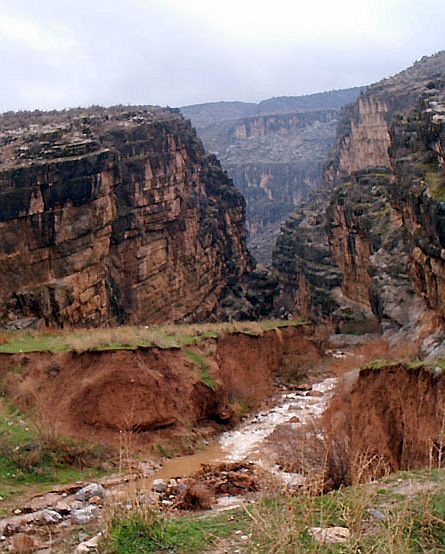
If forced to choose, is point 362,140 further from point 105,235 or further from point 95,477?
point 95,477

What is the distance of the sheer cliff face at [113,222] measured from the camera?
99.0 ft

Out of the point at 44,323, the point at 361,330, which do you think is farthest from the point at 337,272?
the point at 44,323

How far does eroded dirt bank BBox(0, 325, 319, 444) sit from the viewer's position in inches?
645

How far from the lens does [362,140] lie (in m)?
90.4

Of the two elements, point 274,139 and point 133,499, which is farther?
point 274,139

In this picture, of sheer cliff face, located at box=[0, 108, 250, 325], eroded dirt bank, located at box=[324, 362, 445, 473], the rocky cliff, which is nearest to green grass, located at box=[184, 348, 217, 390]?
eroded dirt bank, located at box=[324, 362, 445, 473]

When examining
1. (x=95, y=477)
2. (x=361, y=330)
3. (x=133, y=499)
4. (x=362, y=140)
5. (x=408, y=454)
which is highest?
(x=362, y=140)

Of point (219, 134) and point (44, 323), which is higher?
point (219, 134)

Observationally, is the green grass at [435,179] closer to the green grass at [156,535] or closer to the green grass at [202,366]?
the green grass at [202,366]

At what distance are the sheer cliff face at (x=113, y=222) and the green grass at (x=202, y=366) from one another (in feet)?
36.0

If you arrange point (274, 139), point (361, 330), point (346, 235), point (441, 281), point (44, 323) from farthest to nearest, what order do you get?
point (274, 139), point (346, 235), point (361, 330), point (44, 323), point (441, 281)

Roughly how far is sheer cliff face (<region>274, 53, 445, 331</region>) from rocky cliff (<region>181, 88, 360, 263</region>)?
3511 cm

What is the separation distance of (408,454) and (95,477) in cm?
602

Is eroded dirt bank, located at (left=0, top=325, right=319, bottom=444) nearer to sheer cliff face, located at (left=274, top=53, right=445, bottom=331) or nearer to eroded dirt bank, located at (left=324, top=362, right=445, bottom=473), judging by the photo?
eroded dirt bank, located at (left=324, top=362, right=445, bottom=473)
